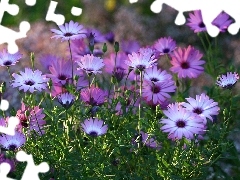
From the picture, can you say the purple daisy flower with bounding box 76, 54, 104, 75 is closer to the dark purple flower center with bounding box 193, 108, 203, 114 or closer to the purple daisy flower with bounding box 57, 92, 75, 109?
the purple daisy flower with bounding box 57, 92, 75, 109

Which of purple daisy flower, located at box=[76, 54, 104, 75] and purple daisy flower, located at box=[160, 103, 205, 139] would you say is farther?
purple daisy flower, located at box=[76, 54, 104, 75]

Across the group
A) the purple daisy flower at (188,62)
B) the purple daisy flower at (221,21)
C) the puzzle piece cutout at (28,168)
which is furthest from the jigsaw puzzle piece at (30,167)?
the purple daisy flower at (221,21)

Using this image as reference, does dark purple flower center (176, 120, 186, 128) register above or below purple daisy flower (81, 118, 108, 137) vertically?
above

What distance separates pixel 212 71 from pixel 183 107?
1.79 feet

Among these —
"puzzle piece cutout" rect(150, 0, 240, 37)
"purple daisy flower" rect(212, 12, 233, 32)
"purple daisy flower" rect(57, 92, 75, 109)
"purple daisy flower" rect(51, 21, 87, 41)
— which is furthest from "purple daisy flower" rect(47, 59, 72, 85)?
"purple daisy flower" rect(212, 12, 233, 32)

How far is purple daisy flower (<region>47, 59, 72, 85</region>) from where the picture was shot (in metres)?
2.22

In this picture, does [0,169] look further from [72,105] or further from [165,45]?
[165,45]

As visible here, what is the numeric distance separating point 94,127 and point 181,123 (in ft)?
0.73

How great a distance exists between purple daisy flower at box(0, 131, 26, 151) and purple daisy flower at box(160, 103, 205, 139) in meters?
0.36

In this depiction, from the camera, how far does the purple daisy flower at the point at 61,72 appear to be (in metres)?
2.22

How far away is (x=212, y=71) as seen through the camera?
2584 mm

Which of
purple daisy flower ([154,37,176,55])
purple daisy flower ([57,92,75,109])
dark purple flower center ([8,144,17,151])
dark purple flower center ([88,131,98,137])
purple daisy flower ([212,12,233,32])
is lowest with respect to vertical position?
dark purple flower center ([8,144,17,151])

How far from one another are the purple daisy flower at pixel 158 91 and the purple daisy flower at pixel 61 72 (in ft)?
0.75

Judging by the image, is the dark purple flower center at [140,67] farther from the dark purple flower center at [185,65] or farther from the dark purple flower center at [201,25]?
the dark purple flower center at [201,25]
